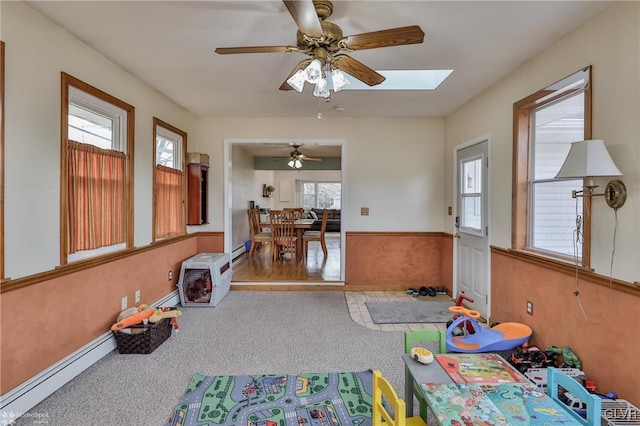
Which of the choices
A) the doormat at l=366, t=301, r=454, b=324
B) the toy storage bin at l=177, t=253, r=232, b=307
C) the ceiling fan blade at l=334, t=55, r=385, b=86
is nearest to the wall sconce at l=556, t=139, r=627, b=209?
the ceiling fan blade at l=334, t=55, r=385, b=86

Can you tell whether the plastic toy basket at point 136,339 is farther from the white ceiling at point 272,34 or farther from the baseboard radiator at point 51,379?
the white ceiling at point 272,34

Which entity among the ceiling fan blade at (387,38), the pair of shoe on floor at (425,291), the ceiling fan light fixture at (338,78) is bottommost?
the pair of shoe on floor at (425,291)

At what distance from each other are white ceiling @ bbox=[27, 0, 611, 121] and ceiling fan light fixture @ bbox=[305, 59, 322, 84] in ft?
1.39

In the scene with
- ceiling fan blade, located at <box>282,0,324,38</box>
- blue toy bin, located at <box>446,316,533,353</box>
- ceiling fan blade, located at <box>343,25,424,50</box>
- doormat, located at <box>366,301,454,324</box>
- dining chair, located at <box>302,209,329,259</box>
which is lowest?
doormat, located at <box>366,301,454,324</box>

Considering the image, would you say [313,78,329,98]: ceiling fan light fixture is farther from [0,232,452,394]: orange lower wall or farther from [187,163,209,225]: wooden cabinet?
[187,163,209,225]: wooden cabinet

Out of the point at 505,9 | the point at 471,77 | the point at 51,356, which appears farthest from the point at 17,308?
the point at 471,77

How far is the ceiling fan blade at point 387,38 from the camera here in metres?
1.69

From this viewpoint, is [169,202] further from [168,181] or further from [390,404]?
Answer: [390,404]

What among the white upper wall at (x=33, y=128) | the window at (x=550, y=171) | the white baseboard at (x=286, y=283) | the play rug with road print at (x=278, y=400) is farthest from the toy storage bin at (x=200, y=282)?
the window at (x=550, y=171)

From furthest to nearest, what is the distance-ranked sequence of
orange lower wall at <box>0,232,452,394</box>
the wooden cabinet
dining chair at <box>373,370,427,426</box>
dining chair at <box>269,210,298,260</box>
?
dining chair at <box>269,210,298,260</box>, the wooden cabinet, orange lower wall at <box>0,232,452,394</box>, dining chair at <box>373,370,427,426</box>

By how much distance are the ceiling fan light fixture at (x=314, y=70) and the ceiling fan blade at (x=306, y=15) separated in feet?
0.58

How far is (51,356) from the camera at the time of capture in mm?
2117

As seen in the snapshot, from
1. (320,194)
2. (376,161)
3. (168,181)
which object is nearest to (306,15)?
(168,181)

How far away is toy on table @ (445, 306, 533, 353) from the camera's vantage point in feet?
7.78
